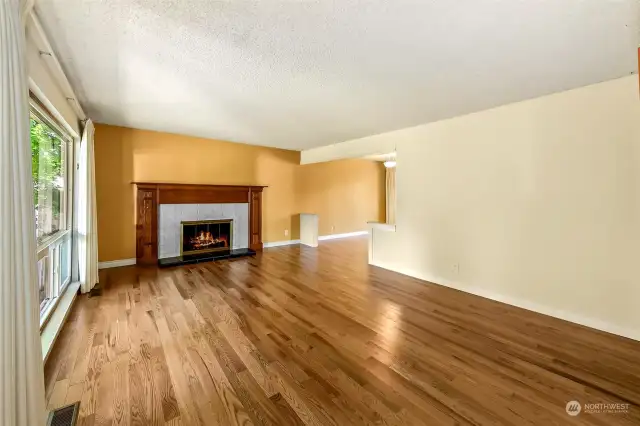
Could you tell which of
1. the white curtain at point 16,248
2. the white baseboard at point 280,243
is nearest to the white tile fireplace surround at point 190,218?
the white baseboard at point 280,243

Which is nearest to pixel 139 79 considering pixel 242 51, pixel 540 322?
pixel 242 51

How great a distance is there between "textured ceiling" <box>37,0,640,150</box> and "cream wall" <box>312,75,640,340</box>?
1.19 feet

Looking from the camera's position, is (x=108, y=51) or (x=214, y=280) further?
(x=214, y=280)

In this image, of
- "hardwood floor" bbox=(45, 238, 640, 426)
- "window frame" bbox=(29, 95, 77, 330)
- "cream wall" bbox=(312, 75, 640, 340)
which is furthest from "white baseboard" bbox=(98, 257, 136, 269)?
"cream wall" bbox=(312, 75, 640, 340)

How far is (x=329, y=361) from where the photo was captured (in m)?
2.17

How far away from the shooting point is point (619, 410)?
5.57 feet

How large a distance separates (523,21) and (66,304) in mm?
4870

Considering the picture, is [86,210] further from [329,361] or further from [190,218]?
[329,361]

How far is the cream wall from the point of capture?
2.61 m

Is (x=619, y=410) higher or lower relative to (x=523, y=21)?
lower

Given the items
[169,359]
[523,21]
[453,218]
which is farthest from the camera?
[453,218]

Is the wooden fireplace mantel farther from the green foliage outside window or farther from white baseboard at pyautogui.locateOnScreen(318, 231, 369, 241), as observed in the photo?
white baseboard at pyautogui.locateOnScreen(318, 231, 369, 241)

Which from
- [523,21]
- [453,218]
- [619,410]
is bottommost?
[619,410]

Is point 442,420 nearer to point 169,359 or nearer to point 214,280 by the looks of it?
point 169,359
